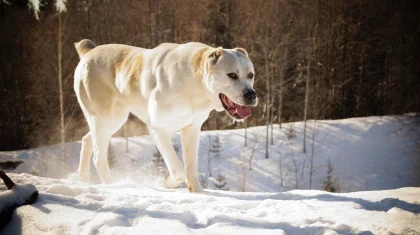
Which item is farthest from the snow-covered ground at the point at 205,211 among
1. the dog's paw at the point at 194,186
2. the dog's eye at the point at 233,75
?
the dog's eye at the point at 233,75

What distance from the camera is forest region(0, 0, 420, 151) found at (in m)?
14.0

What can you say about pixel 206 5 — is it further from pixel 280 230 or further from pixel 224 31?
pixel 280 230

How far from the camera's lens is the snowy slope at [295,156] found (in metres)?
13.3

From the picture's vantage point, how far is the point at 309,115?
57.3 ft

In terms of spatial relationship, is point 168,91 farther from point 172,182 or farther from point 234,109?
point 172,182

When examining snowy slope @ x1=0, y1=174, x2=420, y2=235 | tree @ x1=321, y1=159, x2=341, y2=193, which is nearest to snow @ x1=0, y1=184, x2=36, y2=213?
snowy slope @ x1=0, y1=174, x2=420, y2=235

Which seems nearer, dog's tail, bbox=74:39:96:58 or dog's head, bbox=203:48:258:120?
dog's head, bbox=203:48:258:120

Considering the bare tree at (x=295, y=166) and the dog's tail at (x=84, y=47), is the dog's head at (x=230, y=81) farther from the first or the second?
the bare tree at (x=295, y=166)

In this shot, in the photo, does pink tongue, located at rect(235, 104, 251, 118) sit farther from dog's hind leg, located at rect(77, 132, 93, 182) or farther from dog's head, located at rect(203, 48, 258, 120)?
dog's hind leg, located at rect(77, 132, 93, 182)

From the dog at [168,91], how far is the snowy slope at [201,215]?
0.92m

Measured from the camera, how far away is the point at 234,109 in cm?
325

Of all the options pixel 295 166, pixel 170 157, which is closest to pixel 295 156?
pixel 295 166

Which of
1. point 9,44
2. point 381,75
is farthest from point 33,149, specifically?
point 381,75

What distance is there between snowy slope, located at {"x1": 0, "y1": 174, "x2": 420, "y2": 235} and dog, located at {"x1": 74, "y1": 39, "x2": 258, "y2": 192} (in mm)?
918
